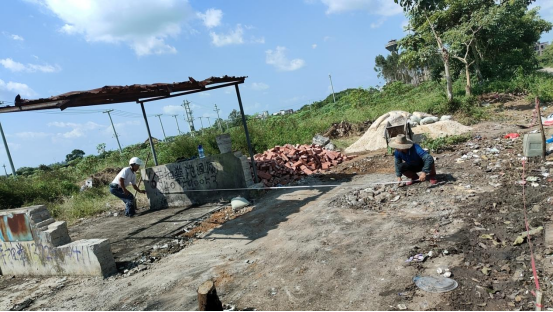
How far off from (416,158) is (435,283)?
3.25 m

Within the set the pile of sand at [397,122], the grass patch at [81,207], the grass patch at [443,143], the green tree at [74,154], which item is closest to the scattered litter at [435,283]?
the grass patch at [443,143]

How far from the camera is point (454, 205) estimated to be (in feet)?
16.1

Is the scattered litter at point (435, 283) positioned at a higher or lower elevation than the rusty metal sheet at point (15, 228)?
lower

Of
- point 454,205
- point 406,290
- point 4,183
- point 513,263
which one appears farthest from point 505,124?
point 4,183

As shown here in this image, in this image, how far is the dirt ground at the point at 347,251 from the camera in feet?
10.3

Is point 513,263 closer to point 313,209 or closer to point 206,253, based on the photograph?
point 313,209

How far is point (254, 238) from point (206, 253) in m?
0.81

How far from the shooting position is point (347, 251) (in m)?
4.13

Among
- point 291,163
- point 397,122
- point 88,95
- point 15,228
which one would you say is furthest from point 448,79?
point 15,228

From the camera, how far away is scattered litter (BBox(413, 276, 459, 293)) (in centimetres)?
298

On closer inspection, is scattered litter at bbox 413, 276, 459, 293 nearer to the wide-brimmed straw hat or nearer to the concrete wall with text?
the wide-brimmed straw hat

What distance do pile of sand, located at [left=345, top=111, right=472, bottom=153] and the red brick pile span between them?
67.3 inches

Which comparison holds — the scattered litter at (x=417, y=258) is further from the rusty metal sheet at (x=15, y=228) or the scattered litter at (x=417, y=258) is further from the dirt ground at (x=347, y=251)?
the rusty metal sheet at (x=15, y=228)

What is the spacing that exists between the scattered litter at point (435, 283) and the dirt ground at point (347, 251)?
0.20ft
